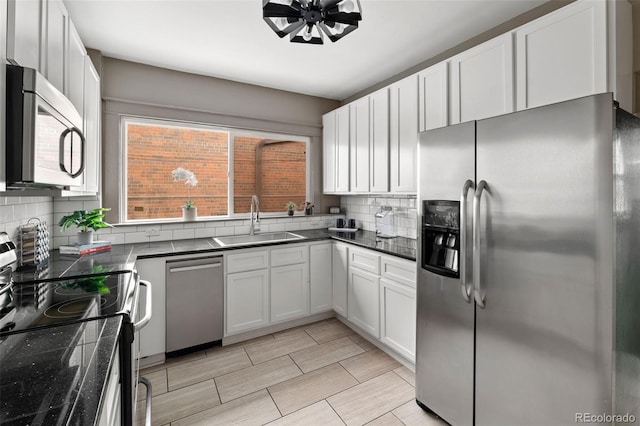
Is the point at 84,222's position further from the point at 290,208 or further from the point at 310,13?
the point at 310,13

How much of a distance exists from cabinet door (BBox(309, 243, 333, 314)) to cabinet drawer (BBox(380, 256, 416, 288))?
2.59 ft

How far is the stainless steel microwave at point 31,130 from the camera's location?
93 cm

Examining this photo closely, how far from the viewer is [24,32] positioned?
3.48ft

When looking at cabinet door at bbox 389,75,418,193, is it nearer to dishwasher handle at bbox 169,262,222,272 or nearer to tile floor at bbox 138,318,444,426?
tile floor at bbox 138,318,444,426

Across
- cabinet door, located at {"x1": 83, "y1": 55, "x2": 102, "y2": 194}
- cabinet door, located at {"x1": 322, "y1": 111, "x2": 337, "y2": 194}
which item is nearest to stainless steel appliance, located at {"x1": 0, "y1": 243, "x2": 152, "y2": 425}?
cabinet door, located at {"x1": 83, "y1": 55, "x2": 102, "y2": 194}

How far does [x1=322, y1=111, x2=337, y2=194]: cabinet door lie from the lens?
3.68m

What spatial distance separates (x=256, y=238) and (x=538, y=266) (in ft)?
8.27

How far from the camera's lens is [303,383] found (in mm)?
2254

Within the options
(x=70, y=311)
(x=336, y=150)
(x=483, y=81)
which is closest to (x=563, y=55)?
(x=483, y=81)

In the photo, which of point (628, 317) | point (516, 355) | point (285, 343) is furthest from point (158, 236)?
point (628, 317)

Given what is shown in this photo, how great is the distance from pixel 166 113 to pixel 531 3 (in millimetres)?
3086

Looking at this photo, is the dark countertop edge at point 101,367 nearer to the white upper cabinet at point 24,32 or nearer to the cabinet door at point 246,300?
the white upper cabinet at point 24,32

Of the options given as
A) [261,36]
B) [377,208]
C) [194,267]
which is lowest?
[194,267]

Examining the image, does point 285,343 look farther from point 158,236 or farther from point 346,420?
point 158,236
